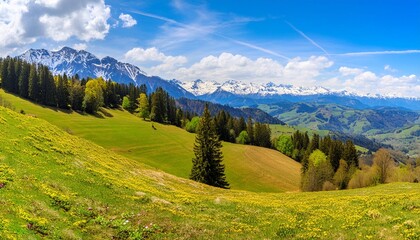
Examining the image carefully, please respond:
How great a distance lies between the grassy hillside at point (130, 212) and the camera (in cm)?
2047

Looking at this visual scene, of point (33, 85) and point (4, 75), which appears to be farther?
point (4, 75)

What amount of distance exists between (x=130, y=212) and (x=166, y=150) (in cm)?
9299

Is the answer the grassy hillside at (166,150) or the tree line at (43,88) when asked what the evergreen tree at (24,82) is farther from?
the grassy hillside at (166,150)

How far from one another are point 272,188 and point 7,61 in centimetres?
14707

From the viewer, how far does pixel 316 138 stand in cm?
17062

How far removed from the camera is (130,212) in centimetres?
2653

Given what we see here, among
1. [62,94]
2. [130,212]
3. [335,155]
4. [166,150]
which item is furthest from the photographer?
[62,94]

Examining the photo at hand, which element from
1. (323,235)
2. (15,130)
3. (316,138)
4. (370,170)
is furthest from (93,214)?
(316,138)

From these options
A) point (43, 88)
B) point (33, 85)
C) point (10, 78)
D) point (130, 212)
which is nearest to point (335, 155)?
point (130, 212)

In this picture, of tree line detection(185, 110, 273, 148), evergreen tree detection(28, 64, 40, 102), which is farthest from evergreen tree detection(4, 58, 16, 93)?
tree line detection(185, 110, 273, 148)

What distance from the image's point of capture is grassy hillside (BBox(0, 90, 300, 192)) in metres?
103

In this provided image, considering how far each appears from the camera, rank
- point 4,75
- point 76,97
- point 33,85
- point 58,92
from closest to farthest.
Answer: point 33,85, point 58,92, point 4,75, point 76,97

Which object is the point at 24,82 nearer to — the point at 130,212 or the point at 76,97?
the point at 76,97

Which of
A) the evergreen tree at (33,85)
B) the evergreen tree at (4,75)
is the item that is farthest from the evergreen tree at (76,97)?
the evergreen tree at (4,75)
